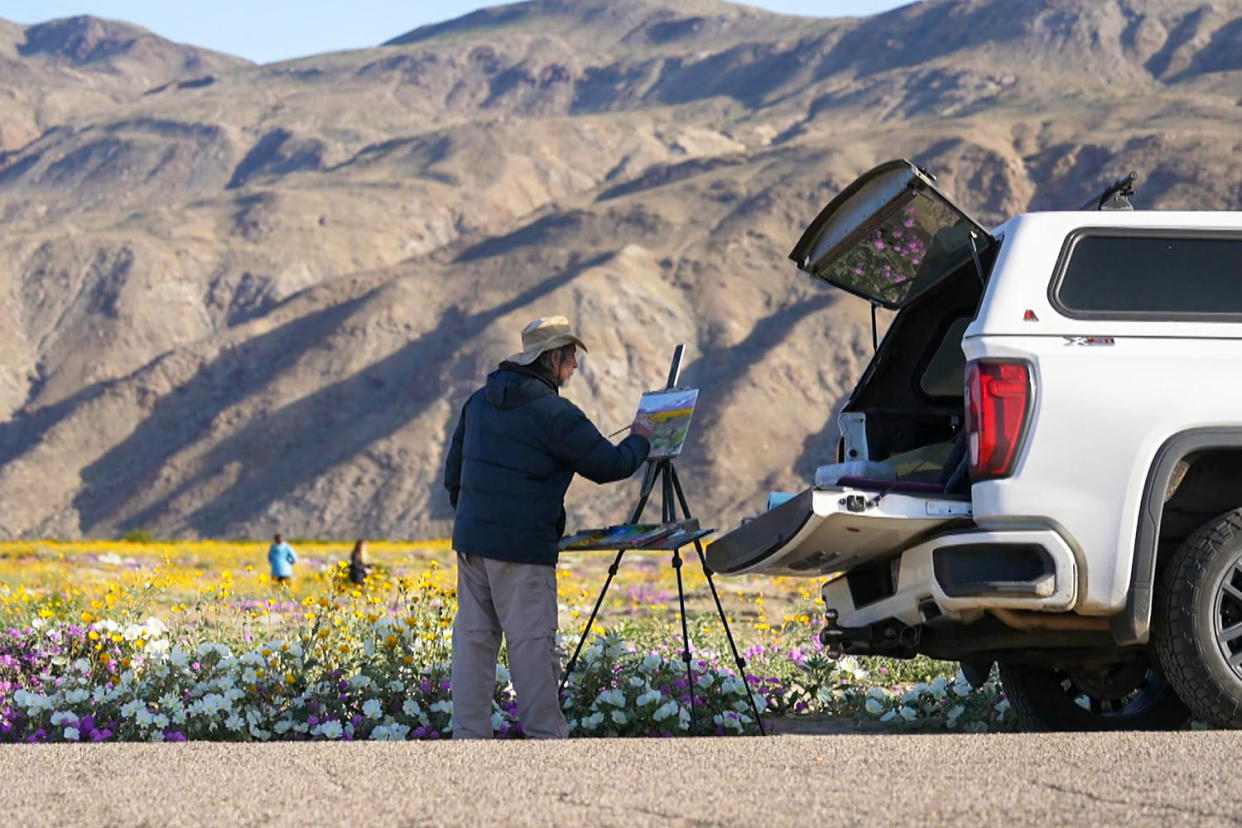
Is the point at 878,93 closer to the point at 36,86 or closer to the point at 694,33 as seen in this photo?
the point at 694,33

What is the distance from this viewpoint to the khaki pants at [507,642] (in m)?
8.19

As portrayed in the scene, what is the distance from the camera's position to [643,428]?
8688 millimetres

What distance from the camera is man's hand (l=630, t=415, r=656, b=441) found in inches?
339

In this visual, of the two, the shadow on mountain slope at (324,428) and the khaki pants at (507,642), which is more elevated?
the khaki pants at (507,642)

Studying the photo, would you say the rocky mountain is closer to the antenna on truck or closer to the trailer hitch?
the trailer hitch

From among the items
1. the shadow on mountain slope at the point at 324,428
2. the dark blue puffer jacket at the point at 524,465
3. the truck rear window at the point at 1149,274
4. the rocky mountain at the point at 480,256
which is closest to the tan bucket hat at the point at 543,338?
the dark blue puffer jacket at the point at 524,465

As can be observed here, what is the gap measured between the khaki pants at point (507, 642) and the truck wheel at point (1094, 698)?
87.3 inches

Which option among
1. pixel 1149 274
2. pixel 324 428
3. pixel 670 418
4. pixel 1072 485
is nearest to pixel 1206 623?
pixel 1072 485

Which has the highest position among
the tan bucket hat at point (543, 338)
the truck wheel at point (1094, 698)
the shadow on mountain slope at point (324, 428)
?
the tan bucket hat at point (543, 338)

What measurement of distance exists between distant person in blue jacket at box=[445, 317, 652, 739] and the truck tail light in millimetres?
1658

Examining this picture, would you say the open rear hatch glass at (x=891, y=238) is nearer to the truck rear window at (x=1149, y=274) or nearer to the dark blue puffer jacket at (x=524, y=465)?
the truck rear window at (x=1149, y=274)

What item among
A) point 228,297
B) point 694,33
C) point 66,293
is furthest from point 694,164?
point 694,33

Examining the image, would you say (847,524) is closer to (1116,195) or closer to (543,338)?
(543,338)

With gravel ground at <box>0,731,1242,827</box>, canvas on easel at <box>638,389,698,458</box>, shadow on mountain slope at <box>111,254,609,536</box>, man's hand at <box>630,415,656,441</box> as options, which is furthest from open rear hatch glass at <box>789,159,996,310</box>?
shadow on mountain slope at <box>111,254,609,536</box>
